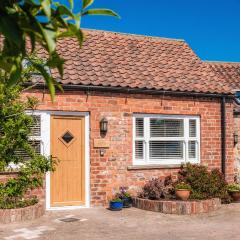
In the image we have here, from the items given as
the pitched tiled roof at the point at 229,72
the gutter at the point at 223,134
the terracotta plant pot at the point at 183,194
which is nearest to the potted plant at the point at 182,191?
the terracotta plant pot at the point at 183,194

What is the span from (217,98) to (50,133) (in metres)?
5.45

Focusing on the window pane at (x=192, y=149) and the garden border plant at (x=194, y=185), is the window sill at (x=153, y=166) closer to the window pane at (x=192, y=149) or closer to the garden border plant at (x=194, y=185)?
the garden border plant at (x=194, y=185)

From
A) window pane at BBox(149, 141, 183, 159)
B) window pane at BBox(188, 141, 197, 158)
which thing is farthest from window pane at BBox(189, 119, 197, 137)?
window pane at BBox(149, 141, 183, 159)

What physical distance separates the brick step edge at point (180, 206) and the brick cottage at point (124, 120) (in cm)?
109

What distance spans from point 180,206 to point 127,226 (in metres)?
2.09

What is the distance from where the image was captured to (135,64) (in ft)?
44.4

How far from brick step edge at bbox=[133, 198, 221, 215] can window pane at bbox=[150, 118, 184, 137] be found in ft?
7.40

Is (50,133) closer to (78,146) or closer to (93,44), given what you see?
(78,146)

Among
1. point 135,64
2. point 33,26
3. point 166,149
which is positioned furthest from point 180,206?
point 33,26

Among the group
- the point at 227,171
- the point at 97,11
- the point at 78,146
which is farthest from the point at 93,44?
the point at 97,11

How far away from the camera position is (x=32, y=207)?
977 centimetres

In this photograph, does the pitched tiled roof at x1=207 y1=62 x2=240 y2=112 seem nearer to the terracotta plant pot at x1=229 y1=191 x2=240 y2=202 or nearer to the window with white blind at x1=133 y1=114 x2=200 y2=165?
the window with white blind at x1=133 y1=114 x2=200 y2=165

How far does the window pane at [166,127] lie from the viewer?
1273 centimetres

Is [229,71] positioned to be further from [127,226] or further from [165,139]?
[127,226]
